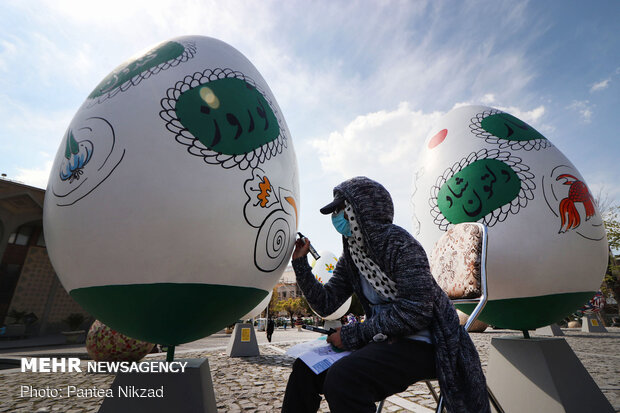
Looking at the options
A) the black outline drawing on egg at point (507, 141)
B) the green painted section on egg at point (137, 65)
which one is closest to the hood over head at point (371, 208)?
the green painted section on egg at point (137, 65)

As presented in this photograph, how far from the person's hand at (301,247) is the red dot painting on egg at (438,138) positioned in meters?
2.23

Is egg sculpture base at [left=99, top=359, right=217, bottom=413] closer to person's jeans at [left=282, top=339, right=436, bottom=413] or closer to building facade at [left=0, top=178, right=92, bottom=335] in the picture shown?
person's jeans at [left=282, top=339, right=436, bottom=413]

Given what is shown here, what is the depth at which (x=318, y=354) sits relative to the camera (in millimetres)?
1419

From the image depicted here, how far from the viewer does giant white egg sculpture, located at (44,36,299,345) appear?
1.58m

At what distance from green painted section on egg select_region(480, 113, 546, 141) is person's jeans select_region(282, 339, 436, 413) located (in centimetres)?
260

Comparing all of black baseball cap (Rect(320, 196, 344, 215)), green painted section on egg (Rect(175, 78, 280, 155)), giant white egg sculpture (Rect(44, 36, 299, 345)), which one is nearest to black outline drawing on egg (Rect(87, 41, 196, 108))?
giant white egg sculpture (Rect(44, 36, 299, 345))

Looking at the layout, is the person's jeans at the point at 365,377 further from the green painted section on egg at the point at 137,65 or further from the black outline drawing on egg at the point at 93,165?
the green painted section on egg at the point at 137,65

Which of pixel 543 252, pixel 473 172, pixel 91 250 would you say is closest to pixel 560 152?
pixel 473 172

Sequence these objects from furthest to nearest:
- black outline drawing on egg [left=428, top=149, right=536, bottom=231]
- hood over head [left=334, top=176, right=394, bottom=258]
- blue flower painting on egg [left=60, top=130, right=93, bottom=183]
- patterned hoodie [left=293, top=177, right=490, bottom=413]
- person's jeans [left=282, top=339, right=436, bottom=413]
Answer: black outline drawing on egg [left=428, top=149, right=536, bottom=231] < blue flower painting on egg [left=60, top=130, right=93, bottom=183] < hood over head [left=334, top=176, right=394, bottom=258] < patterned hoodie [left=293, top=177, right=490, bottom=413] < person's jeans [left=282, top=339, right=436, bottom=413]

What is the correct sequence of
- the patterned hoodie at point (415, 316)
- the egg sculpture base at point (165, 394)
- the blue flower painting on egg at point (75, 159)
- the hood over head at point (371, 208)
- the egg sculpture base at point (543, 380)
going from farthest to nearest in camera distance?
the egg sculpture base at point (543, 380)
the blue flower painting on egg at point (75, 159)
the egg sculpture base at point (165, 394)
the hood over head at point (371, 208)
the patterned hoodie at point (415, 316)

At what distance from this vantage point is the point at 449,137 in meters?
3.32

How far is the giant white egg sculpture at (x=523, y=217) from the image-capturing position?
254cm

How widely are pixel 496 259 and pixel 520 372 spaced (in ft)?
3.28

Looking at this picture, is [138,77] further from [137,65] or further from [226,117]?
[226,117]
